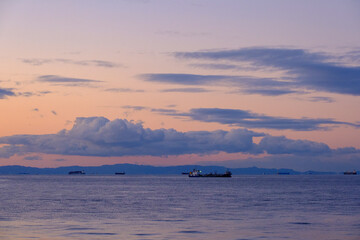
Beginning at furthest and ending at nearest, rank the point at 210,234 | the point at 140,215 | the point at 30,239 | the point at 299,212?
the point at 299,212
the point at 140,215
the point at 210,234
the point at 30,239

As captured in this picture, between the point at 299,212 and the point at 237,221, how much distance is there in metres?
17.1

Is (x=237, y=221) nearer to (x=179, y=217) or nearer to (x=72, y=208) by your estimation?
(x=179, y=217)

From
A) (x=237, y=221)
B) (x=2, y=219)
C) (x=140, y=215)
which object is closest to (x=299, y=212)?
(x=237, y=221)

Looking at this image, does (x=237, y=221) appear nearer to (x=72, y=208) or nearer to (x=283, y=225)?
(x=283, y=225)

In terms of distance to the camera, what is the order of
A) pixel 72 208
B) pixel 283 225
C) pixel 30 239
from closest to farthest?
pixel 30 239 → pixel 283 225 → pixel 72 208

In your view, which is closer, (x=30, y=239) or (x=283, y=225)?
(x=30, y=239)

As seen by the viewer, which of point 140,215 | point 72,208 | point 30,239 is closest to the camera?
point 30,239

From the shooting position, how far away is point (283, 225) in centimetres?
6194

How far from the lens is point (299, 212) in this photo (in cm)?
7838

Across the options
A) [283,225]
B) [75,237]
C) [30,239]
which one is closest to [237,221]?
[283,225]

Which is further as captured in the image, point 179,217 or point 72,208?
point 72,208

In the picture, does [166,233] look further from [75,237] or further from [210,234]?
[75,237]

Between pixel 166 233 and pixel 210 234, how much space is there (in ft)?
15.2

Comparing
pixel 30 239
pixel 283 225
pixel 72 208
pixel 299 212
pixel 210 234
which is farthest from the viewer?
pixel 72 208
